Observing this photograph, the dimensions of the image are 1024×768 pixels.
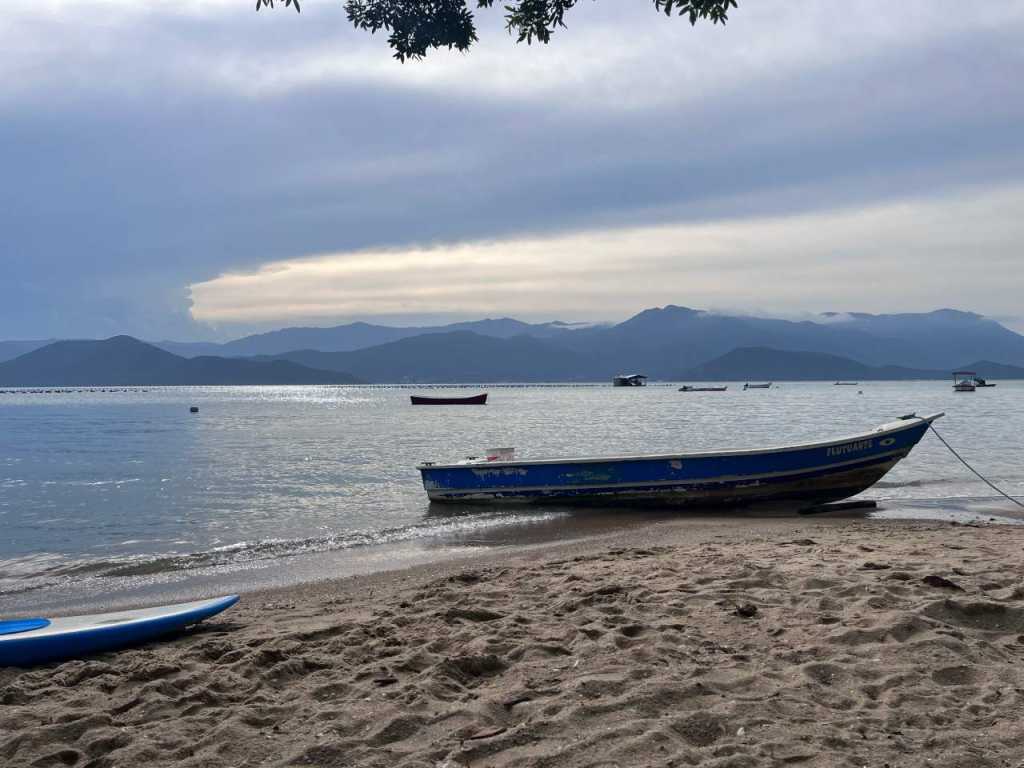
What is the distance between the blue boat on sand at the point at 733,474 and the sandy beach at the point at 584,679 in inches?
301

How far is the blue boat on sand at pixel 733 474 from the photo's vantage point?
1556cm

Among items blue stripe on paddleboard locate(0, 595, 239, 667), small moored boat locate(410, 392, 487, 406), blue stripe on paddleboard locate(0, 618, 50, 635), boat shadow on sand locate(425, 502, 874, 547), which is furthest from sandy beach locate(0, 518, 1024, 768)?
small moored boat locate(410, 392, 487, 406)

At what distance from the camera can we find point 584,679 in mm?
4777

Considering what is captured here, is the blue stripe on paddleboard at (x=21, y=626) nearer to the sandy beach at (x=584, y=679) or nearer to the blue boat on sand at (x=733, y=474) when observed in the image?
the sandy beach at (x=584, y=679)

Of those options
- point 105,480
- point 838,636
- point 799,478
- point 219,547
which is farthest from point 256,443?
point 838,636

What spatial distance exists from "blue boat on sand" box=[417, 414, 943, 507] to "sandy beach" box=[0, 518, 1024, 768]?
7643mm

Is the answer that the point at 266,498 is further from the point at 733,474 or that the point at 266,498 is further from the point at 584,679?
the point at 584,679

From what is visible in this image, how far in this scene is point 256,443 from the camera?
38906mm

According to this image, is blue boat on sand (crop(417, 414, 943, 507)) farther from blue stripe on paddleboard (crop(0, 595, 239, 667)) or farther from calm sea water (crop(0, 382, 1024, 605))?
blue stripe on paddleboard (crop(0, 595, 239, 667))

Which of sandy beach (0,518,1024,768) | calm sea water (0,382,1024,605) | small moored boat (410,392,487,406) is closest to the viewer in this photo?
sandy beach (0,518,1024,768)

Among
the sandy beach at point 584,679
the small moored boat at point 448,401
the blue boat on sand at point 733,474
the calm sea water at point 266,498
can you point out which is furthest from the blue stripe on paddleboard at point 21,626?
the small moored boat at point 448,401

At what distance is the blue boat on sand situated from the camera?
15562mm

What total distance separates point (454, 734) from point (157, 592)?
7317 mm

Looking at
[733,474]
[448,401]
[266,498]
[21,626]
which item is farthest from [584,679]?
[448,401]
